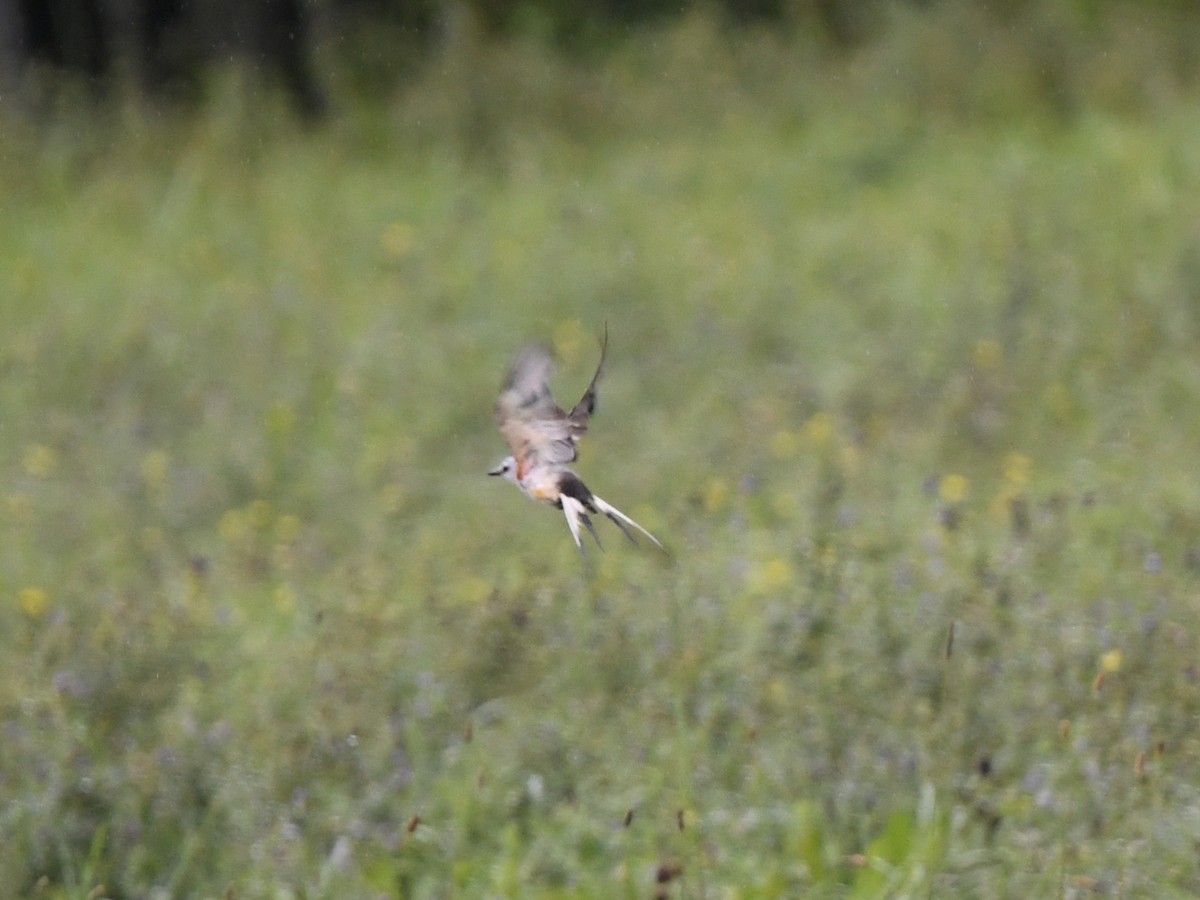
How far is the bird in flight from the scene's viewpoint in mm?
2346

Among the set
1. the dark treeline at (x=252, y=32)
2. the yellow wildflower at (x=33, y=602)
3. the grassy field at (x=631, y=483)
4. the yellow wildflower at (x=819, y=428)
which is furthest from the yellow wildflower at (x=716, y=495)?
the dark treeline at (x=252, y=32)

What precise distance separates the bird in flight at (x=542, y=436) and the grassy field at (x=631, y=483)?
48cm

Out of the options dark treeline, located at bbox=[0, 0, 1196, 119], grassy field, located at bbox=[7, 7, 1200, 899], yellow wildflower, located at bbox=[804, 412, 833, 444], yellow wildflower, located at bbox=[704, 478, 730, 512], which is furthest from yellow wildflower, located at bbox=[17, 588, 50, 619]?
→ dark treeline, located at bbox=[0, 0, 1196, 119]

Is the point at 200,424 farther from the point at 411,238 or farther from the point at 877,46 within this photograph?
the point at 877,46

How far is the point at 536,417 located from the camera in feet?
8.05

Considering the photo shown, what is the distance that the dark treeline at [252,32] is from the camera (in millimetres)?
10297

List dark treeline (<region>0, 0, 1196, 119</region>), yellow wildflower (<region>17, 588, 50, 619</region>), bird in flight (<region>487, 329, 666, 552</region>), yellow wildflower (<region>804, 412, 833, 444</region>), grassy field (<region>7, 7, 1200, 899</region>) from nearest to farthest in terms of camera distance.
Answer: bird in flight (<region>487, 329, 666, 552</region>)
grassy field (<region>7, 7, 1200, 899</region>)
yellow wildflower (<region>17, 588, 50, 619</region>)
yellow wildflower (<region>804, 412, 833, 444</region>)
dark treeline (<region>0, 0, 1196, 119</region>)

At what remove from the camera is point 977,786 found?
9.70ft

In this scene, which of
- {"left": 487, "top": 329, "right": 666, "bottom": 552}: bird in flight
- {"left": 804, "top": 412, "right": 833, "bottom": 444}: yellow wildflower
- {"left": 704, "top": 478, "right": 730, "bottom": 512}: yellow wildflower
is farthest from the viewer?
{"left": 804, "top": 412, "right": 833, "bottom": 444}: yellow wildflower

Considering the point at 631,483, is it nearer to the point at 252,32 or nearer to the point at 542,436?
the point at 542,436

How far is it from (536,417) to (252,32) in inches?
364

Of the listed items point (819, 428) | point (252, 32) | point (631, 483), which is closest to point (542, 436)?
point (631, 483)

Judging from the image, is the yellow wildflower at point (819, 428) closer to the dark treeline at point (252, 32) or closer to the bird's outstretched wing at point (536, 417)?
the bird's outstretched wing at point (536, 417)

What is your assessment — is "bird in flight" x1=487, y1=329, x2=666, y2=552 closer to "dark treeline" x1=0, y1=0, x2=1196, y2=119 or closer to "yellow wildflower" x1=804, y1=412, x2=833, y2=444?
"yellow wildflower" x1=804, y1=412, x2=833, y2=444
